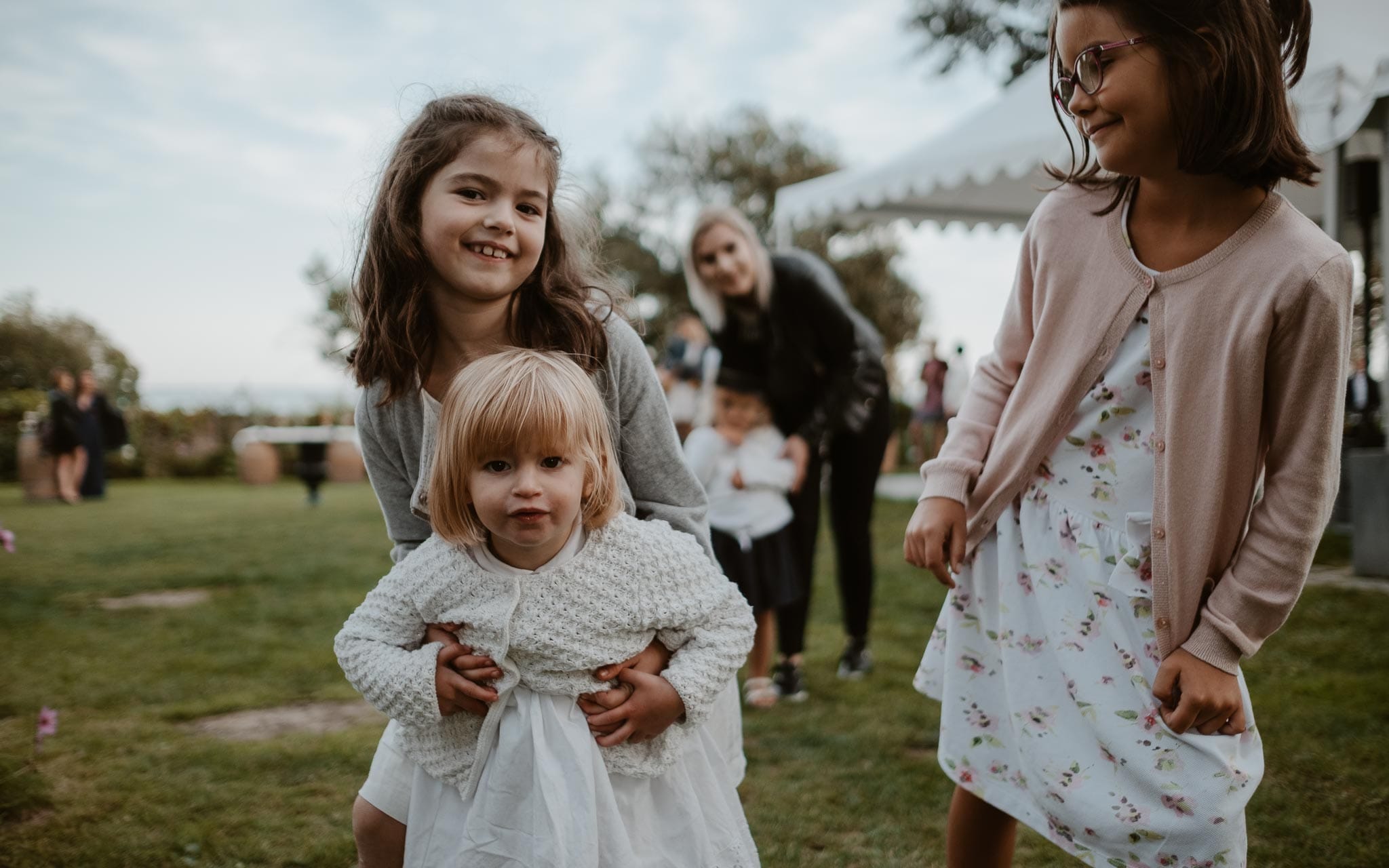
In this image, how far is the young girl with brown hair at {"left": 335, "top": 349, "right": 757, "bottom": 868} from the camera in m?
1.45

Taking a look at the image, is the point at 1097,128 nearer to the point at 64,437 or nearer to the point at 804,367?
the point at 804,367

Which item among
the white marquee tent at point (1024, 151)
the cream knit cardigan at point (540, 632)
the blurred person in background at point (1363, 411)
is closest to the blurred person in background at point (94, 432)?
the white marquee tent at point (1024, 151)

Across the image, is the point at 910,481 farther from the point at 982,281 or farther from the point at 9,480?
the point at 9,480

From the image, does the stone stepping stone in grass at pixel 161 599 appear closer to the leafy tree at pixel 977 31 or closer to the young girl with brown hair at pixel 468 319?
the young girl with brown hair at pixel 468 319

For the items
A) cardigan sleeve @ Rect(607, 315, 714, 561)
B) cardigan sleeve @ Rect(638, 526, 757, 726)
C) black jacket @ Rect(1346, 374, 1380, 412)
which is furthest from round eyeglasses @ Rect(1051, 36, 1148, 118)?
black jacket @ Rect(1346, 374, 1380, 412)

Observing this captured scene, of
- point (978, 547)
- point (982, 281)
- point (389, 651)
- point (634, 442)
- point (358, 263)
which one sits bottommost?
point (389, 651)

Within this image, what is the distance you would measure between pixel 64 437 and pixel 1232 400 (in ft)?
50.6

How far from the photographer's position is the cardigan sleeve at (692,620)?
1522mm

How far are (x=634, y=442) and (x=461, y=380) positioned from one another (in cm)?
36

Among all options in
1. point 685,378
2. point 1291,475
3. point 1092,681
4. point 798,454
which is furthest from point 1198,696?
point 685,378

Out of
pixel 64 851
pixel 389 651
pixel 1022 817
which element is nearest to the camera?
pixel 389 651

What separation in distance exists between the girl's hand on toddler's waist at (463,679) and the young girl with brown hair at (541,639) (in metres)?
0.01

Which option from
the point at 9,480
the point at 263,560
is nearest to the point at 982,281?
the point at 263,560

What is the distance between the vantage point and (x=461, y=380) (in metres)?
1.53
